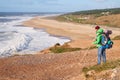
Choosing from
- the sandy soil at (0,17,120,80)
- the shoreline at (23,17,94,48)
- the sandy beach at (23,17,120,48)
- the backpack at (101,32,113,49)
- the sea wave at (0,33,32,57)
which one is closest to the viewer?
the backpack at (101,32,113,49)

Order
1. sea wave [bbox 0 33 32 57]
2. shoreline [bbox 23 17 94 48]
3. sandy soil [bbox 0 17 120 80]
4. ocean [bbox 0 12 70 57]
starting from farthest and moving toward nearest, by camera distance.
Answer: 1. shoreline [bbox 23 17 94 48]
2. ocean [bbox 0 12 70 57]
3. sea wave [bbox 0 33 32 57]
4. sandy soil [bbox 0 17 120 80]

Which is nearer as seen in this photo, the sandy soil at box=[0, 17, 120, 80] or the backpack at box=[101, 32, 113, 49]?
the backpack at box=[101, 32, 113, 49]

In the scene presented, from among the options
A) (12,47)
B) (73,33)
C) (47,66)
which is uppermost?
(47,66)

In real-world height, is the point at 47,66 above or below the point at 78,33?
above

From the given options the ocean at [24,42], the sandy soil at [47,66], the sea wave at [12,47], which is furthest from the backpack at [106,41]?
the sea wave at [12,47]

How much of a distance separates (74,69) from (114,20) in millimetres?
59541

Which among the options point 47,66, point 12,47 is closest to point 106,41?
point 47,66

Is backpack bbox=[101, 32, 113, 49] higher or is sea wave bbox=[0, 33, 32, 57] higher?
backpack bbox=[101, 32, 113, 49]

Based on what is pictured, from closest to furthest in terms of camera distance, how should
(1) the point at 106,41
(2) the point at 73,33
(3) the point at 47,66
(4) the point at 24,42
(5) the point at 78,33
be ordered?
1. (1) the point at 106,41
2. (3) the point at 47,66
3. (4) the point at 24,42
4. (5) the point at 78,33
5. (2) the point at 73,33

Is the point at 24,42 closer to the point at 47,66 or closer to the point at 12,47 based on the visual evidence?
the point at 12,47

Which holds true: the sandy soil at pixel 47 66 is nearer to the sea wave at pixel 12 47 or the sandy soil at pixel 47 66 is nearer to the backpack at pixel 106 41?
the backpack at pixel 106 41

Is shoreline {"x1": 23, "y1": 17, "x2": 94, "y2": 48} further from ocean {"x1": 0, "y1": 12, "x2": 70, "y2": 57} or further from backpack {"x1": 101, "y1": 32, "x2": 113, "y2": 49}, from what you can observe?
backpack {"x1": 101, "y1": 32, "x2": 113, "y2": 49}

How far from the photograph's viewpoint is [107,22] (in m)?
71.8

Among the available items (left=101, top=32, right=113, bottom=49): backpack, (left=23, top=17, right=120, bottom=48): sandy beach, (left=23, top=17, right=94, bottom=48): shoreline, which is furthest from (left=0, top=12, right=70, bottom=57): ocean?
(left=101, top=32, right=113, bottom=49): backpack
